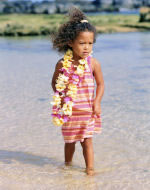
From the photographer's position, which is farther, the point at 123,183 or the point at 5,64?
the point at 5,64

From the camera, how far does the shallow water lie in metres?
3.34

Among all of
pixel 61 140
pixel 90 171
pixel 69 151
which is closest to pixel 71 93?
pixel 69 151

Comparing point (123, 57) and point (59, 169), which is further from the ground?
point (59, 169)

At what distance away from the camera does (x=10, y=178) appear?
3.38 m

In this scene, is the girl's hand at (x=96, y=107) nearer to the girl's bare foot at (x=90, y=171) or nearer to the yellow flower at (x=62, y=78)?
the yellow flower at (x=62, y=78)

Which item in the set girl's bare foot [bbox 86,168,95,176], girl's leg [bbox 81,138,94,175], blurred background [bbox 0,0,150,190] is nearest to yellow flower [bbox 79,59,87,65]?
blurred background [bbox 0,0,150,190]

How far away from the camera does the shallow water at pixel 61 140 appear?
334cm

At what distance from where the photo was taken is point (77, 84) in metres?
3.25

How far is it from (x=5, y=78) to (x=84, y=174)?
5.29 meters

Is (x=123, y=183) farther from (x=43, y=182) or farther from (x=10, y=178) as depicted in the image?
(x=10, y=178)

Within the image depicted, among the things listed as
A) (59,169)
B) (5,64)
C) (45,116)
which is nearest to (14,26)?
(5,64)

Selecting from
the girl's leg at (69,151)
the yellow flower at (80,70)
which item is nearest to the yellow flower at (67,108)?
the yellow flower at (80,70)

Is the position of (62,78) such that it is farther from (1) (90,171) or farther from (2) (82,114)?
(1) (90,171)

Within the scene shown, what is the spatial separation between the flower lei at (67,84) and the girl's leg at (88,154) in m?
0.28
